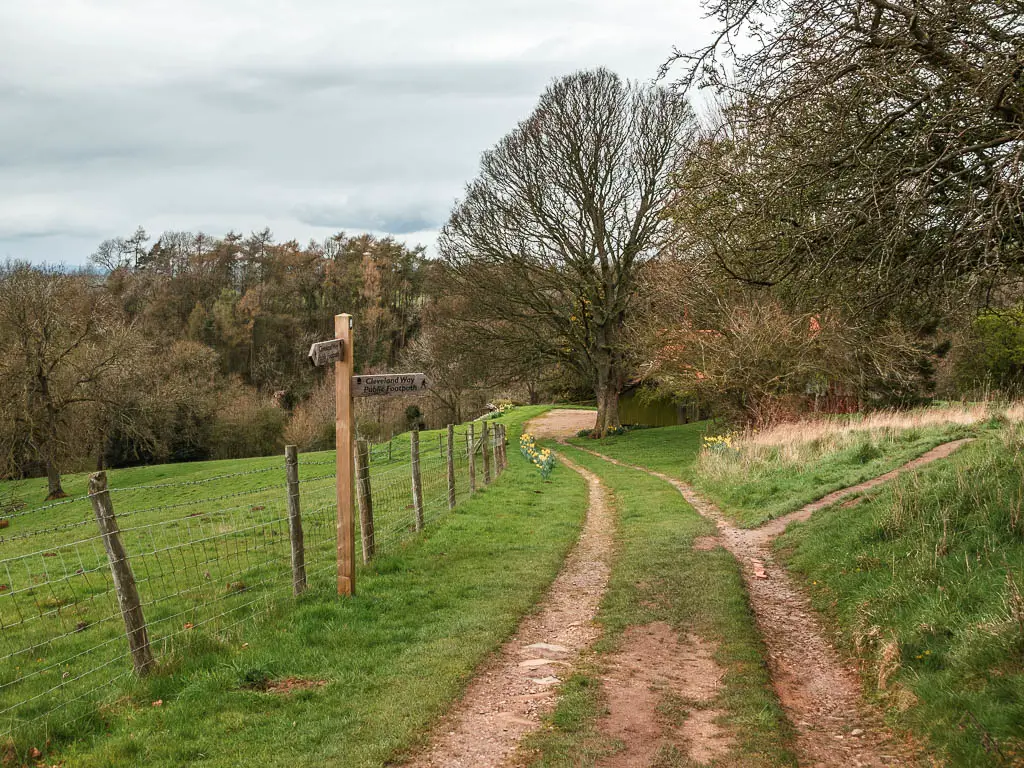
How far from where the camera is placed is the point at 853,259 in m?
7.77

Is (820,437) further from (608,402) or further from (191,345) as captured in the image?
(191,345)

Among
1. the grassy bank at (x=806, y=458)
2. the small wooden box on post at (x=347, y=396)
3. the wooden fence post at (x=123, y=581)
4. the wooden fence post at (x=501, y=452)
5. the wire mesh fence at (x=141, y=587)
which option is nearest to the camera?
the wooden fence post at (x=123, y=581)

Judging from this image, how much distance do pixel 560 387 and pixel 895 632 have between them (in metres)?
45.6

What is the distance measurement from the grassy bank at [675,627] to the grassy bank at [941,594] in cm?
88

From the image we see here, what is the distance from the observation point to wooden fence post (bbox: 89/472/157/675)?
5.80m

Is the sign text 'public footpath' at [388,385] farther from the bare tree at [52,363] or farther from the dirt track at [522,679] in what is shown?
the bare tree at [52,363]

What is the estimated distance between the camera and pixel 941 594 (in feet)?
20.0

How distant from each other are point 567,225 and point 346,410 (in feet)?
81.2

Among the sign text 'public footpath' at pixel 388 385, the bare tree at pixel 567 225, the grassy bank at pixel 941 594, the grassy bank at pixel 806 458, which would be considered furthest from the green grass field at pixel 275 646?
the bare tree at pixel 567 225

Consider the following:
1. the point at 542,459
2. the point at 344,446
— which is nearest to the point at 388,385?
the point at 344,446

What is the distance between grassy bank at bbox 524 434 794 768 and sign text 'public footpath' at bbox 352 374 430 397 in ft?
10.5

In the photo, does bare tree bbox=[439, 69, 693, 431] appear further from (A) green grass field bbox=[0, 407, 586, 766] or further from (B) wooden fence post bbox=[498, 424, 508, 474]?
(A) green grass field bbox=[0, 407, 586, 766]

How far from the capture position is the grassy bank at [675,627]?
15.2 feet

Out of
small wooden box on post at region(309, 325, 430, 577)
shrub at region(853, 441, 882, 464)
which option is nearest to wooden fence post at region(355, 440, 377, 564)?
small wooden box on post at region(309, 325, 430, 577)
